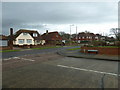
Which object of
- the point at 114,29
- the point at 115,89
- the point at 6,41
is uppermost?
the point at 114,29

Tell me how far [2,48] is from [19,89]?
22.1 meters

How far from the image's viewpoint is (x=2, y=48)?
22469mm

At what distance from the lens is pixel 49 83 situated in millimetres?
4355

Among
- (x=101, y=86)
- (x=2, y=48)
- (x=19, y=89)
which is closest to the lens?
(x=19, y=89)

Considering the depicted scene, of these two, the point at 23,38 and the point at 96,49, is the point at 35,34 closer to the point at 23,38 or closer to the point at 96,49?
the point at 23,38

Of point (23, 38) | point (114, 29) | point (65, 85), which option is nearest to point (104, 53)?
point (114, 29)

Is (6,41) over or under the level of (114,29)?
under

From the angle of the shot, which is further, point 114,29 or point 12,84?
point 114,29

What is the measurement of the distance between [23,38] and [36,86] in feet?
111

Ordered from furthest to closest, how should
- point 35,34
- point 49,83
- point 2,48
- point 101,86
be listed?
1. point 35,34
2. point 2,48
3. point 49,83
4. point 101,86

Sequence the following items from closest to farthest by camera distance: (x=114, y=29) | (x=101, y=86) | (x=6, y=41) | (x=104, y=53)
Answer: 1. (x=101, y=86)
2. (x=104, y=53)
3. (x=114, y=29)
4. (x=6, y=41)

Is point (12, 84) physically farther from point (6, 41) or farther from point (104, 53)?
point (6, 41)

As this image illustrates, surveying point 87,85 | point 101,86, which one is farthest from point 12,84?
point 101,86

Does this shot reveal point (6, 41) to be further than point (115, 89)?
Yes
